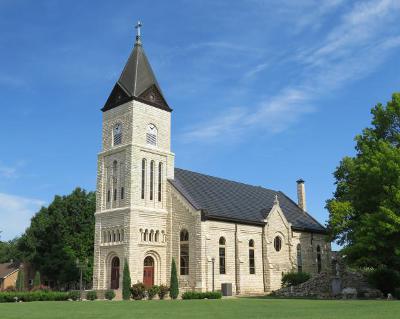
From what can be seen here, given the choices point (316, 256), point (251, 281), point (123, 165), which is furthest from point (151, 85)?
point (316, 256)

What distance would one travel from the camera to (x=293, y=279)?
143 ft

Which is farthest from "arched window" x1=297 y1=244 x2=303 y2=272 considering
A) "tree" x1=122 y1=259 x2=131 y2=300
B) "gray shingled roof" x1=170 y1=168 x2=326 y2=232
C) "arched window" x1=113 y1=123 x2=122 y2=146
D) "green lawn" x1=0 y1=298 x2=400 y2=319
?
"green lawn" x1=0 y1=298 x2=400 y2=319

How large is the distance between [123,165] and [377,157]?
66.9 feet

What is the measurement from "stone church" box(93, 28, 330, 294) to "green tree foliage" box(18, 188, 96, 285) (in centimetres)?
1777

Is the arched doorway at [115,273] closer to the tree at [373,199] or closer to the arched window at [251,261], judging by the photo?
the arched window at [251,261]

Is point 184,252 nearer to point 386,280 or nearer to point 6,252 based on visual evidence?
point 386,280

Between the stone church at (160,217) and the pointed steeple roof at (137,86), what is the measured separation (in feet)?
0.29

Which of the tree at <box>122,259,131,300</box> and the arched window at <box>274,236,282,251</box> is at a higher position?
the arched window at <box>274,236,282,251</box>

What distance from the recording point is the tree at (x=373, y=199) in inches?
1259

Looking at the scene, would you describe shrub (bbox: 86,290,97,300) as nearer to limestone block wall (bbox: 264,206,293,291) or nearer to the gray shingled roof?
the gray shingled roof

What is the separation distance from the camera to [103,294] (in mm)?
39125

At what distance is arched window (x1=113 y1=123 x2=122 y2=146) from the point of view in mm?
43188

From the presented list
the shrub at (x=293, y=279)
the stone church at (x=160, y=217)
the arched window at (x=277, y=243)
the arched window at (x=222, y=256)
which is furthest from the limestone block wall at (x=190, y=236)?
the arched window at (x=277, y=243)

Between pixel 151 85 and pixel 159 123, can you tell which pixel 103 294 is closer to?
pixel 159 123
